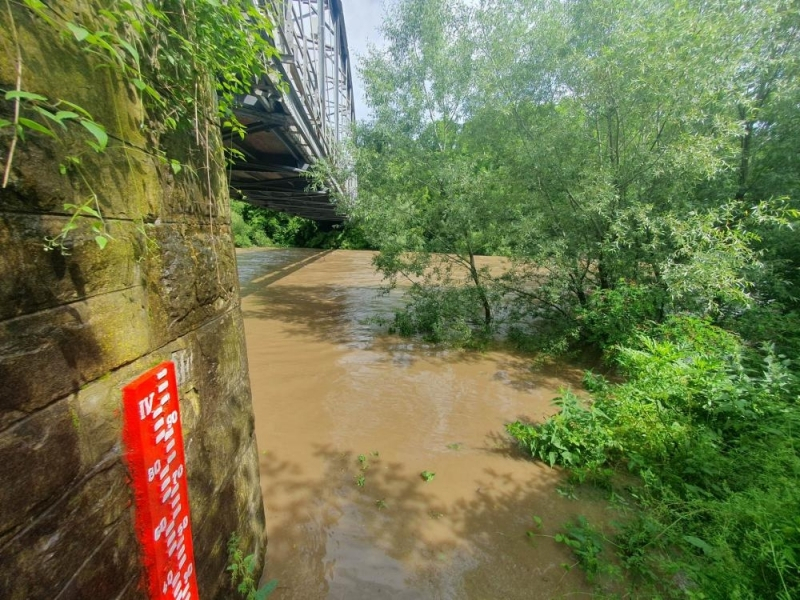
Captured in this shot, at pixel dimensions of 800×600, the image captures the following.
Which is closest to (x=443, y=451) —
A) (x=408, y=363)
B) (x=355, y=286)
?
(x=408, y=363)

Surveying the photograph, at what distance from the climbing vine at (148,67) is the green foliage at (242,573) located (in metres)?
1.89

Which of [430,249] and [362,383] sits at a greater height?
[430,249]

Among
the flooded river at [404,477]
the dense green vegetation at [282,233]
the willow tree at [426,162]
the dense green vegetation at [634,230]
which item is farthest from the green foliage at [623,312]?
the dense green vegetation at [282,233]

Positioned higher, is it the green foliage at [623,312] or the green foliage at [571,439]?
the green foliage at [623,312]

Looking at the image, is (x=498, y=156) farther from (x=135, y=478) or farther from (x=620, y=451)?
(x=135, y=478)

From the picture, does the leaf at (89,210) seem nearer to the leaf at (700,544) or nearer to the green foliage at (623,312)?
the leaf at (700,544)

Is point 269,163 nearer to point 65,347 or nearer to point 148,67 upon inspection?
point 148,67

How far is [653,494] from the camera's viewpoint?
11.0ft

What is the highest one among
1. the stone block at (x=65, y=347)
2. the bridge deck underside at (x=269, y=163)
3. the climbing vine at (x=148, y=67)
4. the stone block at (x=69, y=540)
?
the bridge deck underside at (x=269, y=163)

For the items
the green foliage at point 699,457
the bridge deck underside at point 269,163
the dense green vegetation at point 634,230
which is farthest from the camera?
the bridge deck underside at point 269,163

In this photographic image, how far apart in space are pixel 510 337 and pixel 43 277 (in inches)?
308

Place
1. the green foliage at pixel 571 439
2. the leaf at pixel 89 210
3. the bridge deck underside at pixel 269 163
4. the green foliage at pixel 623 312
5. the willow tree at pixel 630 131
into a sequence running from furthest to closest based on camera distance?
the bridge deck underside at pixel 269 163
the green foliage at pixel 623 312
the willow tree at pixel 630 131
the green foliage at pixel 571 439
the leaf at pixel 89 210

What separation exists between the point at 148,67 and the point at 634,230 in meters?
6.60

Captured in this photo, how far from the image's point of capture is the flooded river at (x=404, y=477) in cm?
276
